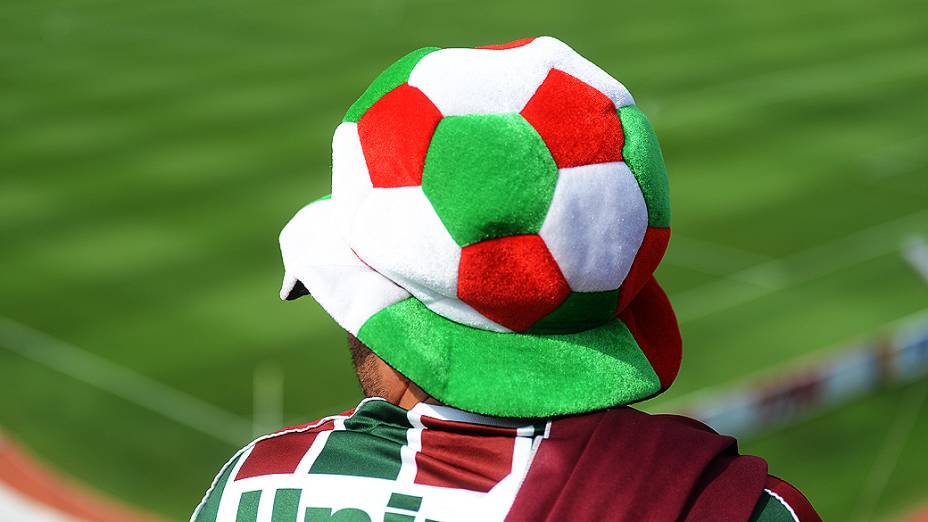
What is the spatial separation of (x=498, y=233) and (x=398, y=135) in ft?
0.72

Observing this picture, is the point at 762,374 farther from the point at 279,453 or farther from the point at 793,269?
the point at 279,453

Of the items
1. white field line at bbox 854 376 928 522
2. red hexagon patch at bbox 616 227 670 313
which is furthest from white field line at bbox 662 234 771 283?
red hexagon patch at bbox 616 227 670 313

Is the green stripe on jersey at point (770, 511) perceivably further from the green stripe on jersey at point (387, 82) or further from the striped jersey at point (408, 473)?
the green stripe on jersey at point (387, 82)

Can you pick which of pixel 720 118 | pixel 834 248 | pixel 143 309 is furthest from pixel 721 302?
pixel 720 118

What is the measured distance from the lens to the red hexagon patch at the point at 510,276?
1732mm

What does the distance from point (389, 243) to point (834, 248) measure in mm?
9289

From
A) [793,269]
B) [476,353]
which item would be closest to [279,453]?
[476,353]

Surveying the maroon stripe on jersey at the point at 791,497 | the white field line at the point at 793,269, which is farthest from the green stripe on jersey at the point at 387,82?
the white field line at the point at 793,269

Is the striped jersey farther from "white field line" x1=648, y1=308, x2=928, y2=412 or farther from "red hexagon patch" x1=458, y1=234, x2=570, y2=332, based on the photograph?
"white field line" x1=648, y1=308, x2=928, y2=412

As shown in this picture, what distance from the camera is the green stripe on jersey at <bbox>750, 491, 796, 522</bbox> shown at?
171cm

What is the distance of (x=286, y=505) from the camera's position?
175 cm

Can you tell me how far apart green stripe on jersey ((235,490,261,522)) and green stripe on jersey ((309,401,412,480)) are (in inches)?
3.5

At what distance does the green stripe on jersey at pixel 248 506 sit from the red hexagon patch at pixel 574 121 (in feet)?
2.09

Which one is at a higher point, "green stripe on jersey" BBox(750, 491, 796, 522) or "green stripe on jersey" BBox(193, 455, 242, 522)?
"green stripe on jersey" BBox(193, 455, 242, 522)
